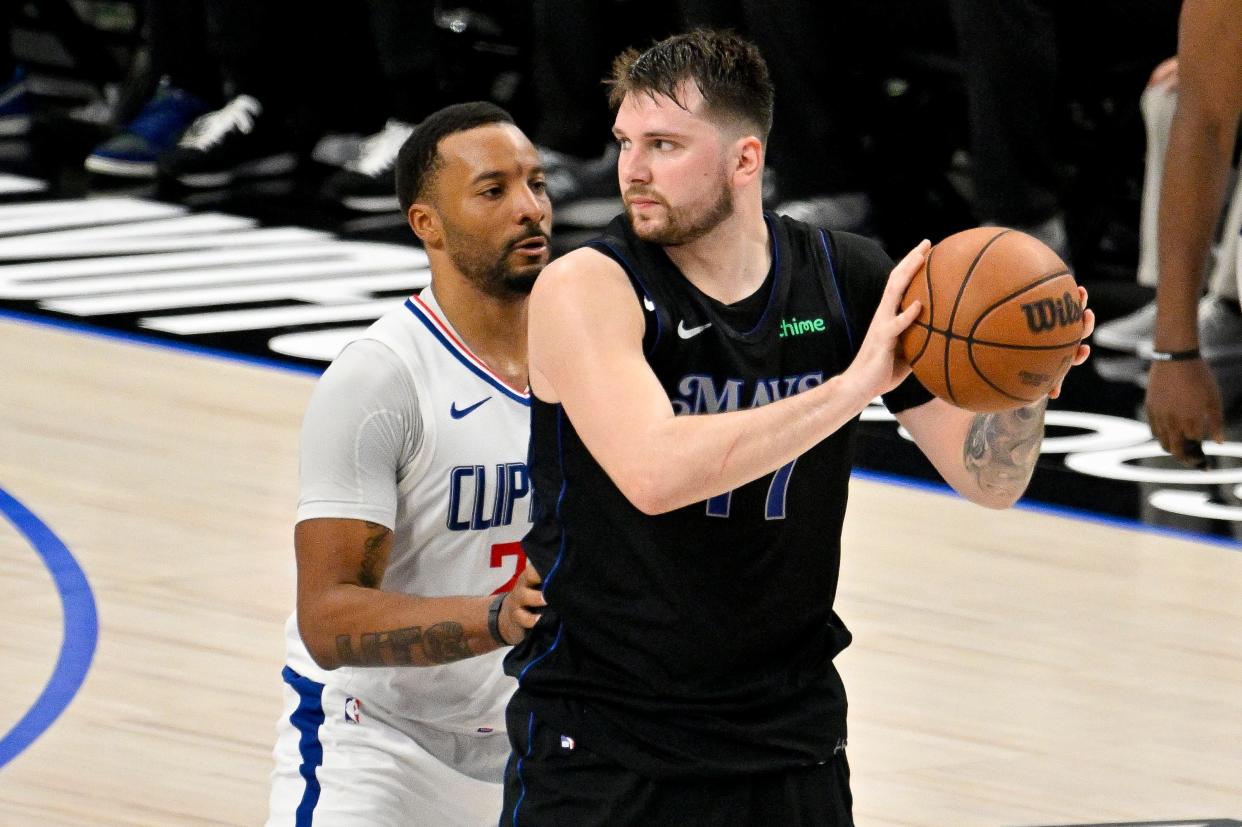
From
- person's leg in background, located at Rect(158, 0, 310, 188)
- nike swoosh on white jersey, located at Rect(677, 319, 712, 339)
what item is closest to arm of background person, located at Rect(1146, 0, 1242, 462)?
nike swoosh on white jersey, located at Rect(677, 319, 712, 339)

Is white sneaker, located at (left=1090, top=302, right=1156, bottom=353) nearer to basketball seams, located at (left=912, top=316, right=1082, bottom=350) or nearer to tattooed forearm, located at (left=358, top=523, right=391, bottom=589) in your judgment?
tattooed forearm, located at (left=358, top=523, right=391, bottom=589)

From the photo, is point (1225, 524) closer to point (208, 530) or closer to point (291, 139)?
point (208, 530)

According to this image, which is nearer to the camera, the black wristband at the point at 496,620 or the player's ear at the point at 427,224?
the black wristband at the point at 496,620

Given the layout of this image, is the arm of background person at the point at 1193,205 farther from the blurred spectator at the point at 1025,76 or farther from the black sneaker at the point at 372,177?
the black sneaker at the point at 372,177

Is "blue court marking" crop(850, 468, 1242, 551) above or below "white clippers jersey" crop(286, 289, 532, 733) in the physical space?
below

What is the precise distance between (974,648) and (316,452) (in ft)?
7.61

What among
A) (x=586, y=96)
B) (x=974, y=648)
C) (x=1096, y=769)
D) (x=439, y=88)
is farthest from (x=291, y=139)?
(x=1096, y=769)

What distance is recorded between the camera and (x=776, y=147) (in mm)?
9602

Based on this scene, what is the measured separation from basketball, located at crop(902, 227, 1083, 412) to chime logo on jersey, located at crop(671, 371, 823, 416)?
0.21 meters

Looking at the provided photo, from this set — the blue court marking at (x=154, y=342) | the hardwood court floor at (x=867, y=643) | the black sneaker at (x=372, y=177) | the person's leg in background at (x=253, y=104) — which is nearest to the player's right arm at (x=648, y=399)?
the hardwood court floor at (x=867, y=643)

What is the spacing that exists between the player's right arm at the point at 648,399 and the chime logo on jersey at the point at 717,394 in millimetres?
107

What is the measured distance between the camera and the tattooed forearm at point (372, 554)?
12.0 feet

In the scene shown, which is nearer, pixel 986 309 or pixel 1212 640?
pixel 986 309

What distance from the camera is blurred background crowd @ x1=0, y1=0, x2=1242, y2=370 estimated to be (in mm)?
8812
